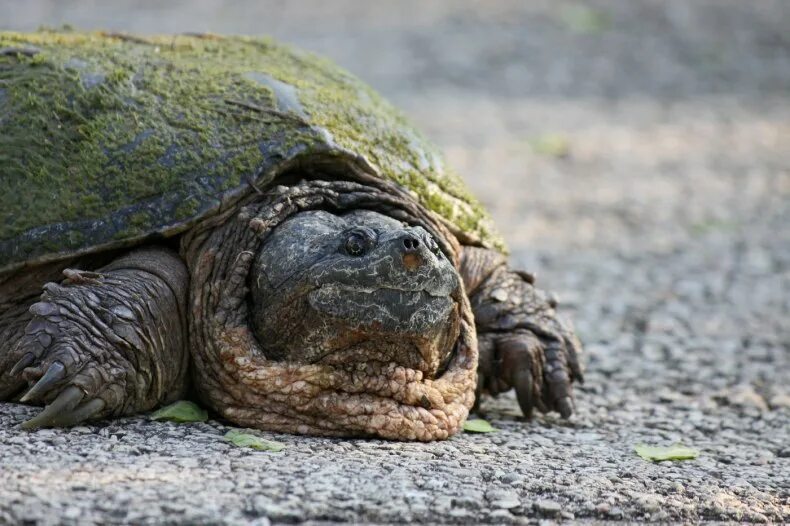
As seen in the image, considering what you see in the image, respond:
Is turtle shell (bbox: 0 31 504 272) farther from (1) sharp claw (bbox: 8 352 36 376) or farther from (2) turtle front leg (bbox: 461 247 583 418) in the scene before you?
(1) sharp claw (bbox: 8 352 36 376)

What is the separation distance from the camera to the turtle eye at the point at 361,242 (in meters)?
3.43

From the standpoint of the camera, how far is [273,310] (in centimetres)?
354

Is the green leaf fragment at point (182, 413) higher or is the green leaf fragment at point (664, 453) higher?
the green leaf fragment at point (664, 453)

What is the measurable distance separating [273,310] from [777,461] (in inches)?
72.7

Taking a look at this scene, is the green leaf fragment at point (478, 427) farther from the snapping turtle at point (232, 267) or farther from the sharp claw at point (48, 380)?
the sharp claw at point (48, 380)

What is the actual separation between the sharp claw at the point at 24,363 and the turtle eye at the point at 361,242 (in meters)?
1.00

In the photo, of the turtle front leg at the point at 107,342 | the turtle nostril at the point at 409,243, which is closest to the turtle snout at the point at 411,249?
the turtle nostril at the point at 409,243

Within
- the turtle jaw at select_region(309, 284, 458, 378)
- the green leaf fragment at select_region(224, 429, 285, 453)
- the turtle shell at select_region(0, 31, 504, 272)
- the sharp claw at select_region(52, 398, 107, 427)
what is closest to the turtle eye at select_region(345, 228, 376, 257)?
the turtle jaw at select_region(309, 284, 458, 378)

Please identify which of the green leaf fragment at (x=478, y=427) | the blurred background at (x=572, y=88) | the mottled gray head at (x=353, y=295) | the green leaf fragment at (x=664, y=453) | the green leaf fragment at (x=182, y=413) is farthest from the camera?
the blurred background at (x=572, y=88)

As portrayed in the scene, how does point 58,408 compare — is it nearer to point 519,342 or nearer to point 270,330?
point 270,330

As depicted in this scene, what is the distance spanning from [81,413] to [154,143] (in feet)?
3.15

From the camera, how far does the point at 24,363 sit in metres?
3.40

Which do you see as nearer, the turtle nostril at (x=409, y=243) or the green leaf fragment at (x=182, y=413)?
the turtle nostril at (x=409, y=243)

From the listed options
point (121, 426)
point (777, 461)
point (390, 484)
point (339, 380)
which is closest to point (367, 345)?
point (339, 380)
